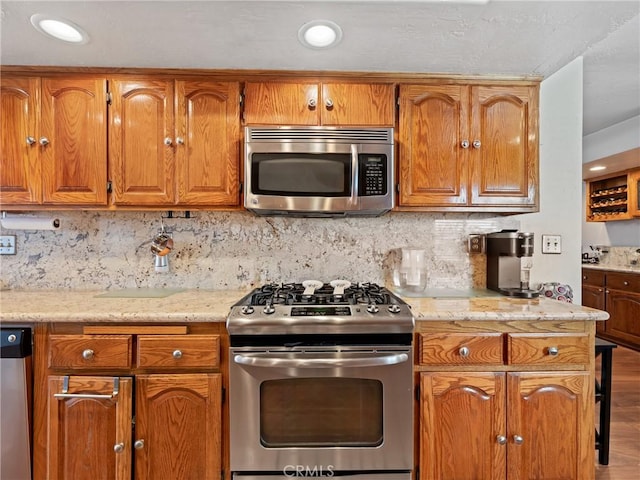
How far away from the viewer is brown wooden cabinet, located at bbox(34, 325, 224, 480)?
1.35 m

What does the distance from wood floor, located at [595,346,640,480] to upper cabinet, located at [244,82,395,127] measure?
2322 mm

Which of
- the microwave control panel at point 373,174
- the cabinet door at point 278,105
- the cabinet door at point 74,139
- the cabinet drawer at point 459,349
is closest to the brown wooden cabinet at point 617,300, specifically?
the cabinet drawer at point 459,349

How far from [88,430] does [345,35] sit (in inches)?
83.0

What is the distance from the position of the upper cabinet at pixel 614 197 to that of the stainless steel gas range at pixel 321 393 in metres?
4.38

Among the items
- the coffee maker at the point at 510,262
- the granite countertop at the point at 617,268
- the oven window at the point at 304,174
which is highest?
the oven window at the point at 304,174

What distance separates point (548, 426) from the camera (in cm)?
138

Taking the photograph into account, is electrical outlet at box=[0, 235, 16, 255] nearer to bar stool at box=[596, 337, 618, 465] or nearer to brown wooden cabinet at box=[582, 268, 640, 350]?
bar stool at box=[596, 337, 618, 465]

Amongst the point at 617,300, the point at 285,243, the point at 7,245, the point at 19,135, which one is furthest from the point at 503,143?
the point at 617,300

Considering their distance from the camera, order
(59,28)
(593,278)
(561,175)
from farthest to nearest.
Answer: (593,278) < (561,175) < (59,28)

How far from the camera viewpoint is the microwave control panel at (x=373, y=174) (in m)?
1.66

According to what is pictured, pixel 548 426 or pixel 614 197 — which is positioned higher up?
pixel 614 197

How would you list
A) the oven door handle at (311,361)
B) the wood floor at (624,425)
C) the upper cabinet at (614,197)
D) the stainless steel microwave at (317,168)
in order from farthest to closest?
1. the upper cabinet at (614,197)
2. the wood floor at (624,425)
3. the stainless steel microwave at (317,168)
4. the oven door handle at (311,361)

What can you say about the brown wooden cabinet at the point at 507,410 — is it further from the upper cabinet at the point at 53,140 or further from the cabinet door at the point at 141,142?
the upper cabinet at the point at 53,140

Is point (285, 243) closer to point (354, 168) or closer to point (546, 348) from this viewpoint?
point (354, 168)
